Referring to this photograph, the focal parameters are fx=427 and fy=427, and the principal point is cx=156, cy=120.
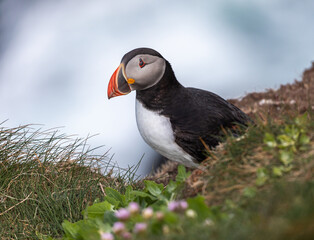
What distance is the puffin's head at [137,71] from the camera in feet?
16.0

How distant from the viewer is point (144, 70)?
4.85m

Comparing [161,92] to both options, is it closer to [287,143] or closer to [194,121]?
[194,121]

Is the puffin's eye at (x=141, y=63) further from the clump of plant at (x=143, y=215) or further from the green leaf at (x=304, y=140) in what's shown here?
the green leaf at (x=304, y=140)

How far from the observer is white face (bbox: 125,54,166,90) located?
4.86m

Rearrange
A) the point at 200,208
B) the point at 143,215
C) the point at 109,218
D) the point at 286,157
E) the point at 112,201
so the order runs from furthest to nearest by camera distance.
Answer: the point at 112,201 → the point at 109,218 → the point at 286,157 → the point at 200,208 → the point at 143,215

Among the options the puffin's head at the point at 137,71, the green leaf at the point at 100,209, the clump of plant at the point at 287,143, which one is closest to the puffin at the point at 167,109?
the puffin's head at the point at 137,71

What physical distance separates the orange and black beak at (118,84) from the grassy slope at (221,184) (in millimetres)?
1128

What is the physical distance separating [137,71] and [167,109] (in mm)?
559

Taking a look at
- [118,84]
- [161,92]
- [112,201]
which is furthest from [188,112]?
[112,201]

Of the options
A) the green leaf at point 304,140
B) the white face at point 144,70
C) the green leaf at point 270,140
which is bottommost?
the green leaf at point 304,140

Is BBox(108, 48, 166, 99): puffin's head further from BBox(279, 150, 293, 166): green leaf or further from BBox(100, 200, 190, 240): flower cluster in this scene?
BBox(100, 200, 190, 240): flower cluster

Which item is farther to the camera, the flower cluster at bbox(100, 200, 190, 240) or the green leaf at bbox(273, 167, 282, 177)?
the green leaf at bbox(273, 167, 282, 177)

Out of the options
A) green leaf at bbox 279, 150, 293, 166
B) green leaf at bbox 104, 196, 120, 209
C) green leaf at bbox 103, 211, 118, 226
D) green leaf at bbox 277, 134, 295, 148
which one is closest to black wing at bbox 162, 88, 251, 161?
green leaf at bbox 104, 196, 120, 209

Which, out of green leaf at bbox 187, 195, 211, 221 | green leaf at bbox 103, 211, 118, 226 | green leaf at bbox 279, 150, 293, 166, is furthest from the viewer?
green leaf at bbox 103, 211, 118, 226
